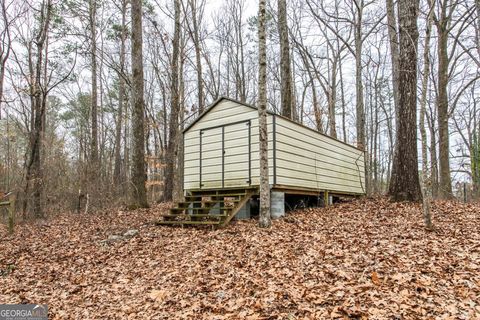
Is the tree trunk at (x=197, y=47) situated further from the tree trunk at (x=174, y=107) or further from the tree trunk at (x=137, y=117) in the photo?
the tree trunk at (x=137, y=117)

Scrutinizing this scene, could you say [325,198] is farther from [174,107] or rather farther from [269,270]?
[174,107]

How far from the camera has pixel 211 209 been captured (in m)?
7.64

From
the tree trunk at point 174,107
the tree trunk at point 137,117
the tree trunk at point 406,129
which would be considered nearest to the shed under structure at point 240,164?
the tree trunk at point 137,117

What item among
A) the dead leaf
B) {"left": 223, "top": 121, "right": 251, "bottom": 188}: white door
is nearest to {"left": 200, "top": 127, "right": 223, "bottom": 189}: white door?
{"left": 223, "top": 121, "right": 251, "bottom": 188}: white door

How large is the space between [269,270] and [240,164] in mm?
3795

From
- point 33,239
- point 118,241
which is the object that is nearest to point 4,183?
point 33,239

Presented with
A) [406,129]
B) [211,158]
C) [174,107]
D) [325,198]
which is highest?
[174,107]

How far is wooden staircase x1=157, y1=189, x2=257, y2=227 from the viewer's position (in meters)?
Result: 6.96

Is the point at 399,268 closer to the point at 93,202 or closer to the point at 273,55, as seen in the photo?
the point at 93,202

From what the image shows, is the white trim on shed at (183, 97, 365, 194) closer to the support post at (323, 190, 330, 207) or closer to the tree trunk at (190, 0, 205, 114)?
the support post at (323, 190, 330, 207)

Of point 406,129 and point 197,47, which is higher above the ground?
point 197,47

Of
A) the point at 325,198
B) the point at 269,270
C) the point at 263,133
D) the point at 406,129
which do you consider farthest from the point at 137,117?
the point at 406,129

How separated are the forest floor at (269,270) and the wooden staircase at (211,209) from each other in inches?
11.7

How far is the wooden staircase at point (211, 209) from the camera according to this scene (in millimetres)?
6957
